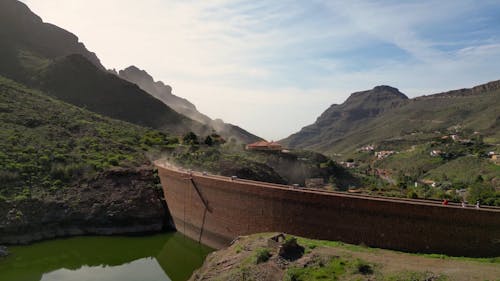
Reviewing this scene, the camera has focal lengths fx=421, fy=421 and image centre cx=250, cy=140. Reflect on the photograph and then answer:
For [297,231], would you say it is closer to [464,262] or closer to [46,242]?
[464,262]

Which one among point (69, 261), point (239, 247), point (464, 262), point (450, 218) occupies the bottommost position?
point (69, 261)

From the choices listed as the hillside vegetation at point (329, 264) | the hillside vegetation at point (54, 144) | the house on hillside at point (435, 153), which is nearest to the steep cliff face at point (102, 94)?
the hillside vegetation at point (54, 144)

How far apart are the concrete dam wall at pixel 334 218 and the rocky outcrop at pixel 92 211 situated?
3870mm

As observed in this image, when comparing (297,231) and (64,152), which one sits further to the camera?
(64,152)

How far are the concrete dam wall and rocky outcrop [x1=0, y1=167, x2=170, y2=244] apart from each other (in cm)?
387

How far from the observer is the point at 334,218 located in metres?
20.3

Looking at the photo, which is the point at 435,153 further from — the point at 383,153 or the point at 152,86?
the point at 152,86

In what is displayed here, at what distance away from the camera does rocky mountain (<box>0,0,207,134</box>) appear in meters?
66.3

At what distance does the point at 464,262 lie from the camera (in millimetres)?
15164

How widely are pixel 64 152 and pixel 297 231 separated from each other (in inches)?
1025

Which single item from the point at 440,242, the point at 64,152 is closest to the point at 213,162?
the point at 64,152

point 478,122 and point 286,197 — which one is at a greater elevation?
point 478,122

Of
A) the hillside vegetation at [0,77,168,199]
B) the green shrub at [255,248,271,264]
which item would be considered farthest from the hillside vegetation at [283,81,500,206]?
the hillside vegetation at [0,77,168,199]

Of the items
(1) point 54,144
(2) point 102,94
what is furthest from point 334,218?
(2) point 102,94
